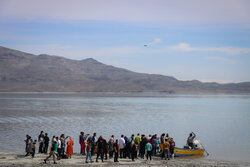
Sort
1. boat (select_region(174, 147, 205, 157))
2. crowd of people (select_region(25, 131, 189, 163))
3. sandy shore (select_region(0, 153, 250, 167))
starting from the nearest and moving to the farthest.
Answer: sandy shore (select_region(0, 153, 250, 167))
crowd of people (select_region(25, 131, 189, 163))
boat (select_region(174, 147, 205, 157))

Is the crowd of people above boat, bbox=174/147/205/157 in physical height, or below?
above

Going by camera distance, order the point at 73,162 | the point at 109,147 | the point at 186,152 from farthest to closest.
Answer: the point at 186,152
the point at 109,147
the point at 73,162

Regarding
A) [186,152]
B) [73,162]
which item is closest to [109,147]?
[73,162]

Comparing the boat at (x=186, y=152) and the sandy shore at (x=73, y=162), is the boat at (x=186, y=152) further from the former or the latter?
the sandy shore at (x=73, y=162)

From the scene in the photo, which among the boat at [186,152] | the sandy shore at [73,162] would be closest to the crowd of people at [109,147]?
the sandy shore at [73,162]

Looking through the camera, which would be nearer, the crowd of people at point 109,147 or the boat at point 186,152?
the crowd of people at point 109,147

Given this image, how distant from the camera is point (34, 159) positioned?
2103 centimetres

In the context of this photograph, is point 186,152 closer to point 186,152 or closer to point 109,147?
point 186,152

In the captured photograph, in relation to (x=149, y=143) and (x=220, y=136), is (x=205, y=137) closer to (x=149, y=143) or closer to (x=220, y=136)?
(x=220, y=136)

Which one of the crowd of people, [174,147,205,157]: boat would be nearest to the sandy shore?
the crowd of people

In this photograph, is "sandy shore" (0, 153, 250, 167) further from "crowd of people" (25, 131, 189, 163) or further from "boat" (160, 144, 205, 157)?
"boat" (160, 144, 205, 157)

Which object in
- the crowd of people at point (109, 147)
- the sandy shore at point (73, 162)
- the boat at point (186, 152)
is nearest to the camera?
the sandy shore at point (73, 162)

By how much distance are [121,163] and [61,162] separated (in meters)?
3.76

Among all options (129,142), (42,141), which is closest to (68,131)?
(42,141)
